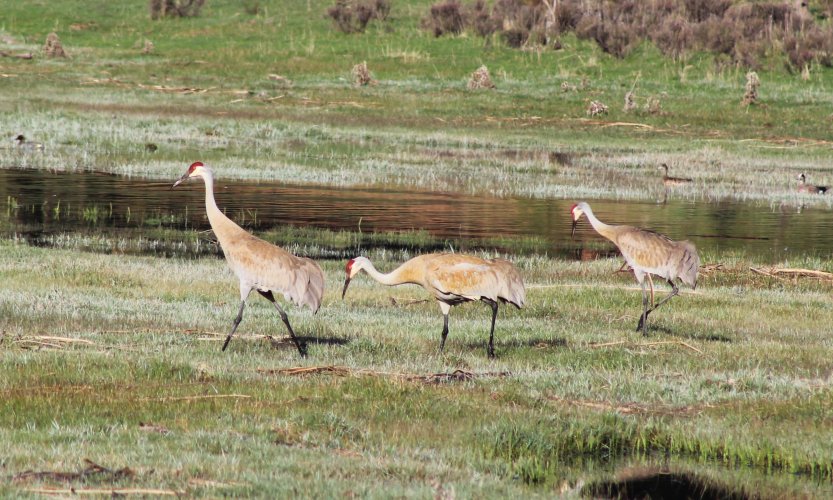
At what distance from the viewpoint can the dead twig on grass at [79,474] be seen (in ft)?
25.0

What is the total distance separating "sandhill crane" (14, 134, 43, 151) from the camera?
35062 mm

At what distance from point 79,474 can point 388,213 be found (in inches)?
765

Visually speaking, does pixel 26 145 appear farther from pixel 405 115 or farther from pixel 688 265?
pixel 688 265

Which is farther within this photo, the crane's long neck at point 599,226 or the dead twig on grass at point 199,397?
the crane's long neck at point 599,226

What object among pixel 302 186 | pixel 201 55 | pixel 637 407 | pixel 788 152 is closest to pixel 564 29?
pixel 201 55

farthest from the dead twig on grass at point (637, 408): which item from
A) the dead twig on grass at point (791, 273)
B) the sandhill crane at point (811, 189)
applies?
the sandhill crane at point (811, 189)

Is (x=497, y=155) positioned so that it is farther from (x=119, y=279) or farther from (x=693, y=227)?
(x=119, y=279)

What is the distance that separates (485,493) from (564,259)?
46.9 feet

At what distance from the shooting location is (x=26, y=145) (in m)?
35.3

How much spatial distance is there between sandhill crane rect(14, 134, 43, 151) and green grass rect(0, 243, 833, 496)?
62.3 ft

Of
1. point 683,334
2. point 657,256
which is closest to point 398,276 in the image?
point 657,256

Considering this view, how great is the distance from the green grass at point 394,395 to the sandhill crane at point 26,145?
1897 cm

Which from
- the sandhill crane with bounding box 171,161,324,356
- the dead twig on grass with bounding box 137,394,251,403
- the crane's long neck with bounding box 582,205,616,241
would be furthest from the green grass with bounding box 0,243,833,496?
the crane's long neck with bounding box 582,205,616,241

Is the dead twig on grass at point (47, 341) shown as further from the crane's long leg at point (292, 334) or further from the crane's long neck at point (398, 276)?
the crane's long neck at point (398, 276)
